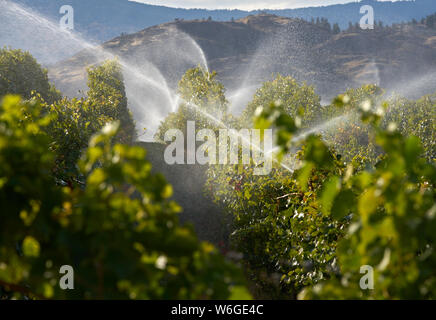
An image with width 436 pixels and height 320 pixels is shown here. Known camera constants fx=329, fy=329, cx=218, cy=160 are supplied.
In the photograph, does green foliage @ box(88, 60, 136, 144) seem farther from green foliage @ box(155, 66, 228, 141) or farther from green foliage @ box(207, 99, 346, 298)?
green foliage @ box(207, 99, 346, 298)

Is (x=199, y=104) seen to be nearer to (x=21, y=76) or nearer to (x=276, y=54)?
(x=21, y=76)

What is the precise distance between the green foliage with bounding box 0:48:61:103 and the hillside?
55.2 metres

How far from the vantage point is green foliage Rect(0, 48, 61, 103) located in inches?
408

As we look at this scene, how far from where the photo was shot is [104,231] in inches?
32.4

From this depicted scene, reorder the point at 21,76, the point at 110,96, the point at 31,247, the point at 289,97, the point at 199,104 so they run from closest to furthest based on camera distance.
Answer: the point at 31,247
the point at 199,104
the point at 21,76
the point at 289,97
the point at 110,96

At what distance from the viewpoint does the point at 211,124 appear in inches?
332

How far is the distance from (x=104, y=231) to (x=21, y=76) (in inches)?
484

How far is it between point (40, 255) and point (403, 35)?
116 m

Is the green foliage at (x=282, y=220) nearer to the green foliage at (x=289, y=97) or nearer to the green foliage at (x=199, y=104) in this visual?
the green foliage at (x=199, y=104)

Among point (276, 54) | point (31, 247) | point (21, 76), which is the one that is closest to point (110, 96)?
point (21, 76)

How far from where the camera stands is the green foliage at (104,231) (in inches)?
32.1

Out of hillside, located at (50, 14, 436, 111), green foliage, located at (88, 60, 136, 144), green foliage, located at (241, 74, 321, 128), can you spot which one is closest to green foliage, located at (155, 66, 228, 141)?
green foliage, located at (88, 60, 136, 144)

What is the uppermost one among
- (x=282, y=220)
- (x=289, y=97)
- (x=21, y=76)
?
(x=21, y=76)
